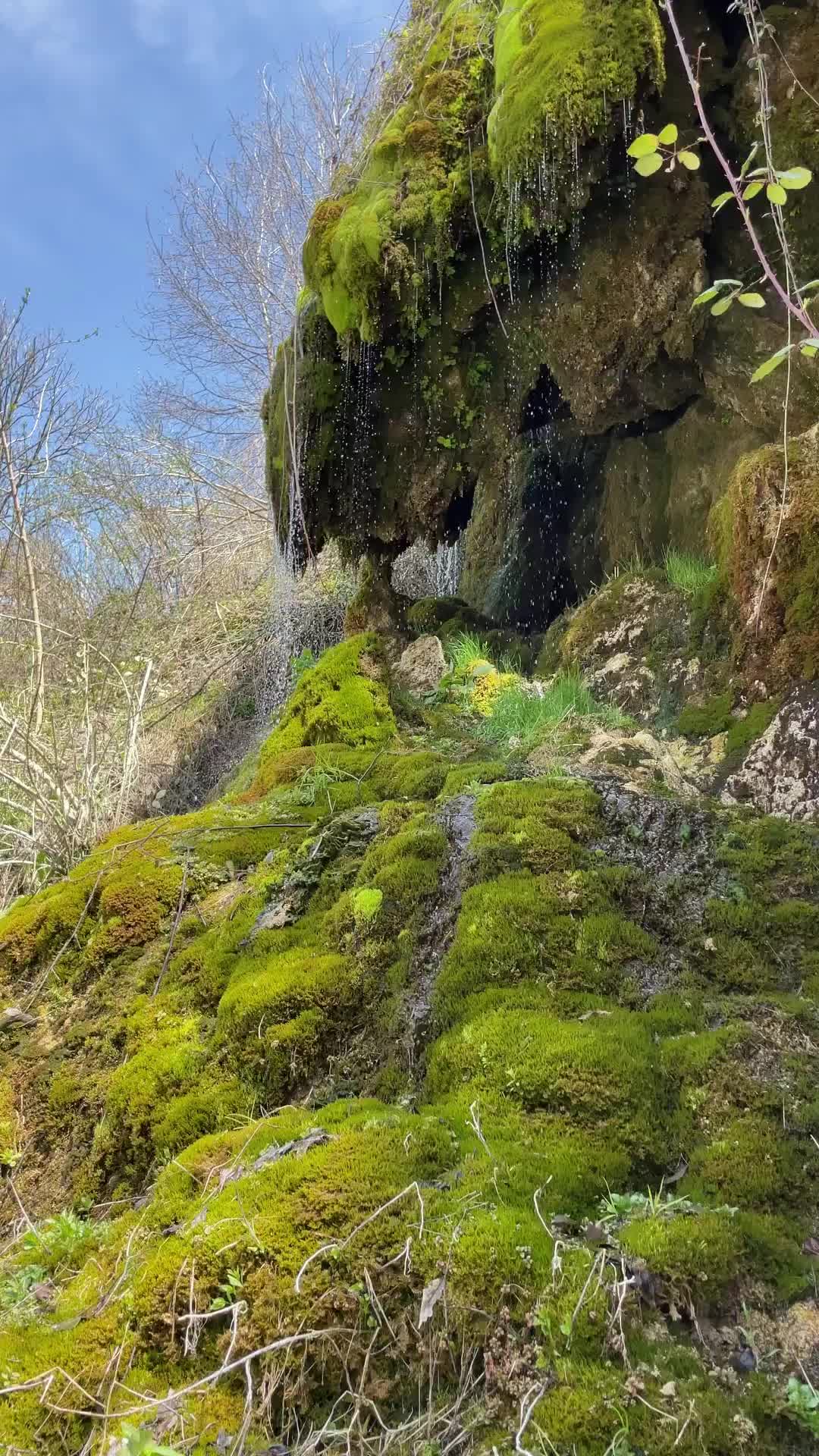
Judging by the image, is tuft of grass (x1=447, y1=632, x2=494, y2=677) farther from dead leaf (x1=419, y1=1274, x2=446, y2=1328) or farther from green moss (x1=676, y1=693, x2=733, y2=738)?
dead leaf (x1=419, y1=1274, x2=446, y2=1328)

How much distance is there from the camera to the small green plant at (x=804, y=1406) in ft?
4.62

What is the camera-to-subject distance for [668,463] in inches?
287

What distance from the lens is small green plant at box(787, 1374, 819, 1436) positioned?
141 centimetres

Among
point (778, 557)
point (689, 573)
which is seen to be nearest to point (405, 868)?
point (778, 557)

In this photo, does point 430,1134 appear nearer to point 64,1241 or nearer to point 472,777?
point 64,1241

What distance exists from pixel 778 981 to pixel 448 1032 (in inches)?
43.5

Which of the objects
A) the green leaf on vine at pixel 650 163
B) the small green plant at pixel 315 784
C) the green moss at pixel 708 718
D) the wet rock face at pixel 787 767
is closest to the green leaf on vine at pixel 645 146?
the green leaf on vine at pixel 650 163

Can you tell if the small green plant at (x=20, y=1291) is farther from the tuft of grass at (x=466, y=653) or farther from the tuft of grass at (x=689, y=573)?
the tuft of grass at (x=466, y=653)

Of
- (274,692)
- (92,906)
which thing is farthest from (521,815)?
(274,692)

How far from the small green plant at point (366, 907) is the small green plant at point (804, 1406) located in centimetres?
192

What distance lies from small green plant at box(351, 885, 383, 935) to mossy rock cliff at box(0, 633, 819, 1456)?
1 cm

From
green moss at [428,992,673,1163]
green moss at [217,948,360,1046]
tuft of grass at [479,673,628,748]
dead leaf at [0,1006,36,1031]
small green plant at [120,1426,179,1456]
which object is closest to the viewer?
small green plant at [120,1426,179,1456]

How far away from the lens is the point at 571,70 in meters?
5.61

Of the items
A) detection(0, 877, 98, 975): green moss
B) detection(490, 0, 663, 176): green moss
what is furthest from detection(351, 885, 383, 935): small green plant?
detection(490, 0, 663, 176): green moss
